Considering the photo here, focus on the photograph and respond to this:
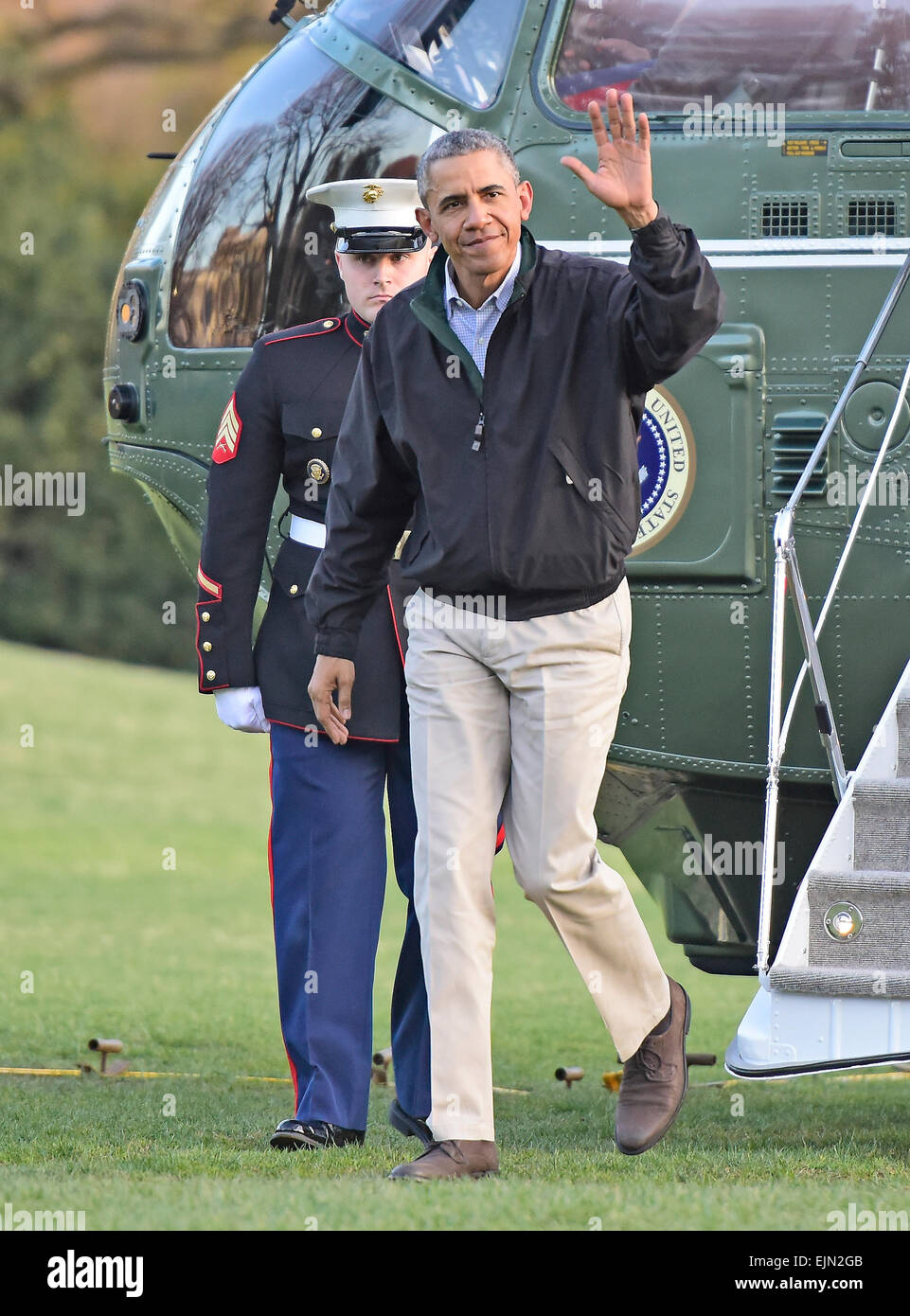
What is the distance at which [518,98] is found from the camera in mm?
5180

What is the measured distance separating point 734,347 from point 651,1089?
1.91 m

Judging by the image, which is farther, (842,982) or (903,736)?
(903,736)

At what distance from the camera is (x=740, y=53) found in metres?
5.12

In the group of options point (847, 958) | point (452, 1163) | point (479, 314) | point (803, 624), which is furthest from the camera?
point (803, 624)

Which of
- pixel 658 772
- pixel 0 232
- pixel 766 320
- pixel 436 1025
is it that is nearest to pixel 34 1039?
pixel 658 772

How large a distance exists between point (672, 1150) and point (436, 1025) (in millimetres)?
879

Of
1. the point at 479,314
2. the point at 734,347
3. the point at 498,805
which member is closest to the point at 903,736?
the point at 734,347

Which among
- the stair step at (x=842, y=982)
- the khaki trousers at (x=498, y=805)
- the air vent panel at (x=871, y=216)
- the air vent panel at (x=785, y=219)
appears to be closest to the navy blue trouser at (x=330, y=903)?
the khaki trousers at (x=498, y=805)

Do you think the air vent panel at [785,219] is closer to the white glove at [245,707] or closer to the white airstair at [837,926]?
the white airstair at [837,926]

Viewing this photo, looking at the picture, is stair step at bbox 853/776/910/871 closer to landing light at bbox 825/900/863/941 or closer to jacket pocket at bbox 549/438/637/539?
landing light at bbox 825/900/863/941

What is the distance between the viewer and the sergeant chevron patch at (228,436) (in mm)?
4805

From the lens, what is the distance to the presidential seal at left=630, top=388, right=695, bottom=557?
4.97 meters

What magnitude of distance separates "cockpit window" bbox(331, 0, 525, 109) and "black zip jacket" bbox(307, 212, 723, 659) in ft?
4.38

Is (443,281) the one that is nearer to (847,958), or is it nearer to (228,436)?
(228,436)
